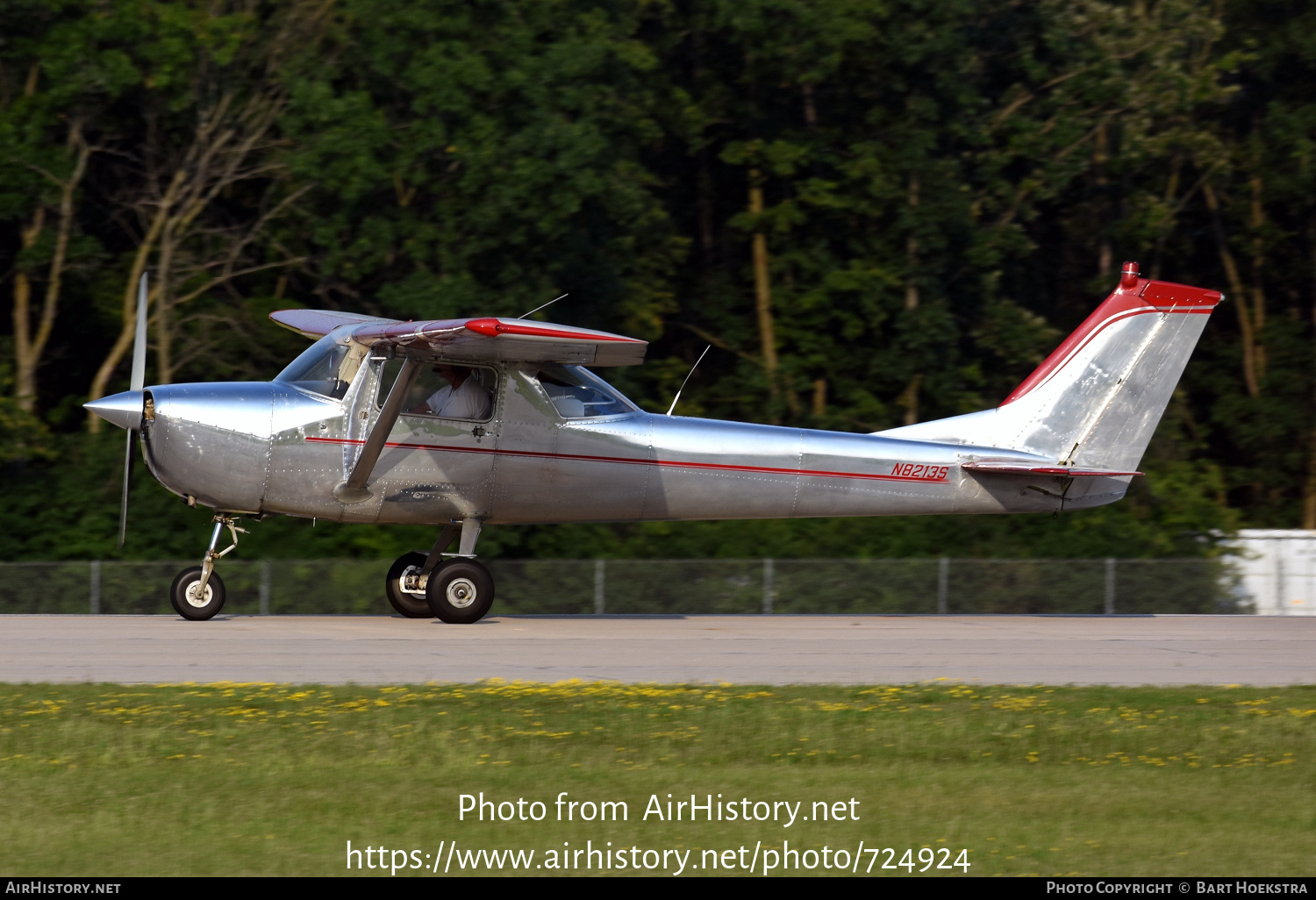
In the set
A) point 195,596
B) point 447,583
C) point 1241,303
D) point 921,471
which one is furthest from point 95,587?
point 1241,303

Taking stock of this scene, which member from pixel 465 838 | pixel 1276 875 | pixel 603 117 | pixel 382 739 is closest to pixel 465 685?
pixel 382 739

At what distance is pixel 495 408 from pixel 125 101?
15.6 meters

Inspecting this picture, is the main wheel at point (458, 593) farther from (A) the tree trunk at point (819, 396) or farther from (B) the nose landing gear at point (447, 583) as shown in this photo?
(A) the tree trunk at point (819, 396)

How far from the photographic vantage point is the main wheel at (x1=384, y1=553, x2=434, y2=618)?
594 inches

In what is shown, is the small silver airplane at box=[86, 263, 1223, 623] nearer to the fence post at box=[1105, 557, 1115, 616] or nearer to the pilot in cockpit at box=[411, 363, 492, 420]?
the pilot in cockpit at box=[411, 363, 492, 420]

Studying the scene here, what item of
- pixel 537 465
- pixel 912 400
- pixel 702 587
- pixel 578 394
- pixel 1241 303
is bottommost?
pixel 702 587

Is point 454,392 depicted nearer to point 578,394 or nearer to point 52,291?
point 578,394

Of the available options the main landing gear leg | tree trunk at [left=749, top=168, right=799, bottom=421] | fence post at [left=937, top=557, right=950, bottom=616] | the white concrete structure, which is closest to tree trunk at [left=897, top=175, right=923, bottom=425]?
tree trunk at [left=749, top=168, right=799, bottom=421]

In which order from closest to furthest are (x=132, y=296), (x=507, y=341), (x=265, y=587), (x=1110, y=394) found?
(x=507, y=341) → (x=1110, y=394) → (x=265, y=587) → (x=132, y=296)

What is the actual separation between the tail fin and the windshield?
602cm

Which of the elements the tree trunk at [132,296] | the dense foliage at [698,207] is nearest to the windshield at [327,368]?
the dense foliage at [698,207]

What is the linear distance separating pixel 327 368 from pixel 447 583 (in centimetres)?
237

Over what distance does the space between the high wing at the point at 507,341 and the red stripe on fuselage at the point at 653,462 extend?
896 mm

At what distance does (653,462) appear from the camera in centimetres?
1471
